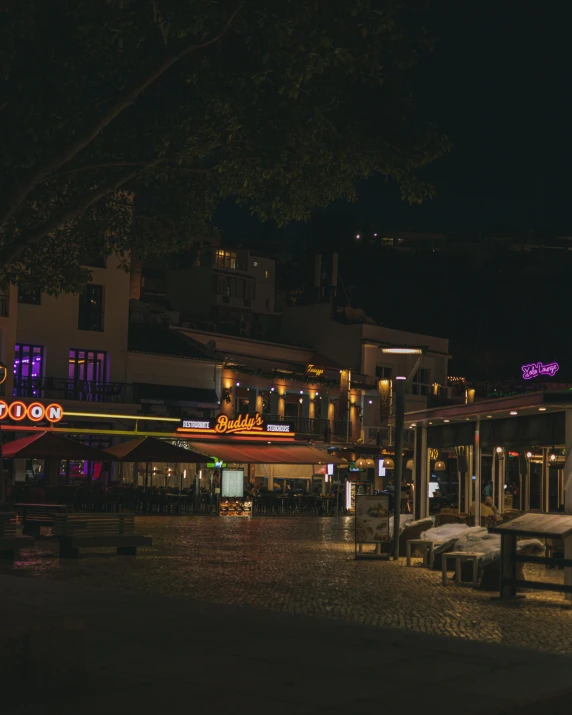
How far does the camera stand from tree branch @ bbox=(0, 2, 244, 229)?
13.4 meters

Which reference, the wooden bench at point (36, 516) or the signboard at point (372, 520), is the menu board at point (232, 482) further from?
the signboard at point (372, 520)

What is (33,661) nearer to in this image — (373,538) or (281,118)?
(281,118)

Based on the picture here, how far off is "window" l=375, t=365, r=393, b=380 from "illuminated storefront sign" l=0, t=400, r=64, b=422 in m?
26.4

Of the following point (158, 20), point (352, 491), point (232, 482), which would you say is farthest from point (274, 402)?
point (158, 20)

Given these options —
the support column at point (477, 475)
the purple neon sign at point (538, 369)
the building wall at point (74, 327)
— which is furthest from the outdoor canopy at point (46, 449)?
the purple neon sign at point (538, 369)

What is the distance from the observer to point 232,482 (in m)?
48.3

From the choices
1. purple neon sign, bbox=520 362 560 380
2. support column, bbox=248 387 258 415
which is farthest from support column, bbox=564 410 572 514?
support column, bbox=248 387 258 415

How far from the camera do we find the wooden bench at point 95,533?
22.1m

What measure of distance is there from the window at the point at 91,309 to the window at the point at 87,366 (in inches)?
47.5

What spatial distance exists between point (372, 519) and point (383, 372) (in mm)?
43268

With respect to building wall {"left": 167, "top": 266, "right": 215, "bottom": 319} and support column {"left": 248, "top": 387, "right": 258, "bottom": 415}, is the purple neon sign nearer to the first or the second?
support column {"left": 248, "top": 387, "right": 258, "bottom": 415}

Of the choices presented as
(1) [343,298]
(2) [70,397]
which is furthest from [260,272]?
(2) [70,397]

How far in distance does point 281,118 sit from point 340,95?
1015 millimetres

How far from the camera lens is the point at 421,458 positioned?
27812 millimetres
